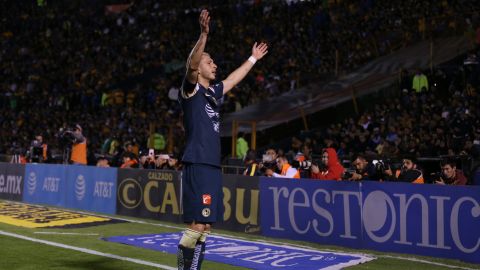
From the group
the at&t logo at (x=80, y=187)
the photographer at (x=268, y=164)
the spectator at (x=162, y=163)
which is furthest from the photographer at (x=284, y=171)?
the at&t logo at (x=80, y=187)

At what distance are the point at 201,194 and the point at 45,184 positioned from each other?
465 inches

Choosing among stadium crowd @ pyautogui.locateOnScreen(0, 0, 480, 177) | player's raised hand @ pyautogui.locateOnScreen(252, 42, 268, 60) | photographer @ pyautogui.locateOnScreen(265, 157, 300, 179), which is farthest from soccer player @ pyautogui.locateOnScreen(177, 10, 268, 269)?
stadium crowd @ pyautogui.locateOnScreen(0, 0, 480, 177)

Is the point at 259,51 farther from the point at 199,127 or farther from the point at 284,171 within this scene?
the point at 284,171

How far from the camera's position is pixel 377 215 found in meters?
9.54

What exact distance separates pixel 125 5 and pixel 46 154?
20.8 metres

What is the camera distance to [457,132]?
1470 centimetres

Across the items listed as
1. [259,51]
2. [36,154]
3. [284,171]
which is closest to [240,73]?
[259,51]

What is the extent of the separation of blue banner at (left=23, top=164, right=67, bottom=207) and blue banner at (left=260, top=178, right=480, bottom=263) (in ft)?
21.7

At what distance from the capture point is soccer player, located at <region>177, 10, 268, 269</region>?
5621 mm

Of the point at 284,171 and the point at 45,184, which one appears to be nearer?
the point at 284,171

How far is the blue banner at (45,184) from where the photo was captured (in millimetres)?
15977

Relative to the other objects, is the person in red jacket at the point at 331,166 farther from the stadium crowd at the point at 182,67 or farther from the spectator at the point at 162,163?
the spectator at the point at 162,163

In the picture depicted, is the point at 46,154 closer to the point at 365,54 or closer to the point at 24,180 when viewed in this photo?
the point at 24,180

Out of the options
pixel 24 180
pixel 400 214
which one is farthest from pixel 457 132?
pixel 24 180
